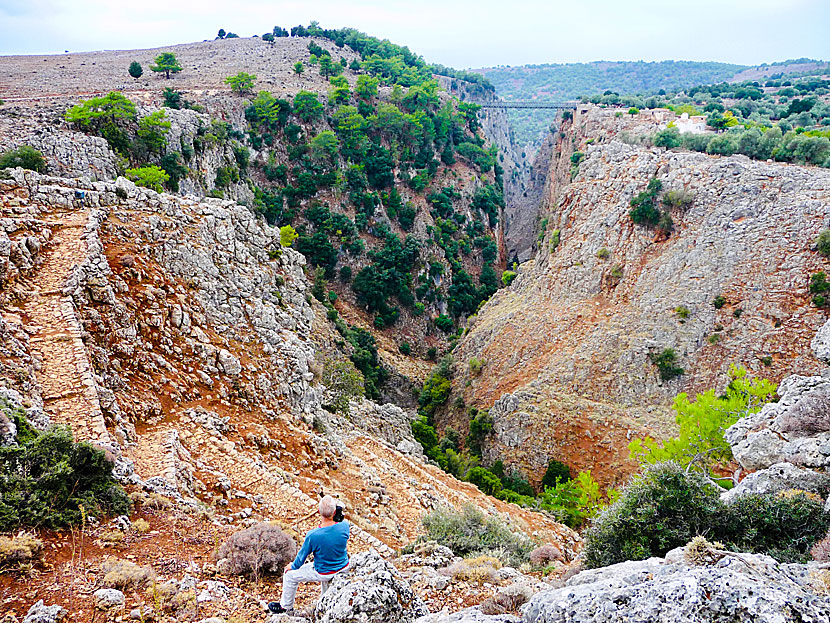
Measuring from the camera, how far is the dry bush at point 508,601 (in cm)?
750

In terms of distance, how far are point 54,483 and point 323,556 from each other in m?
4.99

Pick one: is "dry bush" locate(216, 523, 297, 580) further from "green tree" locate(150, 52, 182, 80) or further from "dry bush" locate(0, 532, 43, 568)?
"green tree" locate(150, 52, 182, 80)

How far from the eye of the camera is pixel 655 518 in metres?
10.1

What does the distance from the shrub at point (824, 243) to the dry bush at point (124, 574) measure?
1413 inches

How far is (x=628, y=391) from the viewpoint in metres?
33.5

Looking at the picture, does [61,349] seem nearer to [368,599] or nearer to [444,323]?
[368,599]

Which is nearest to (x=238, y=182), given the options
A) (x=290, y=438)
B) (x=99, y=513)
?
(x=290, y=438)

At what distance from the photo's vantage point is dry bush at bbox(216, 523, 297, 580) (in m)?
8.45

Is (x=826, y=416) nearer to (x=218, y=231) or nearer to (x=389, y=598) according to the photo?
(x=389, y=598)

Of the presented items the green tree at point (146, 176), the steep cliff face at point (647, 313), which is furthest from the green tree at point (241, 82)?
the steep cliff face at point (647, 313)

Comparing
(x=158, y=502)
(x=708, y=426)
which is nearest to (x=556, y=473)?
(x=708, y=426)

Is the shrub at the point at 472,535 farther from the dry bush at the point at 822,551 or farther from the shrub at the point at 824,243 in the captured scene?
the shrub at the point at 824,243

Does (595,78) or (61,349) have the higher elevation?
(595,78)

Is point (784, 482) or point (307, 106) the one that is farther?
point (307, 106)
